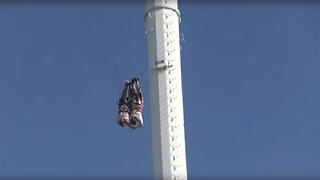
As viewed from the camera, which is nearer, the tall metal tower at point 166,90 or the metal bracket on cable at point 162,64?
the tall metal tower at point 166,90

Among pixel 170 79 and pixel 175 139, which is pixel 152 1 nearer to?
pixel 170 79

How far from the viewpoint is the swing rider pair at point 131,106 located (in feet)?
78.0

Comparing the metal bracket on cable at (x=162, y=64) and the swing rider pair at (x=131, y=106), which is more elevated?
the metal bracket on cable at (x=162, y=64)

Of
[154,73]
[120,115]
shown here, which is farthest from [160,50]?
[120,115]

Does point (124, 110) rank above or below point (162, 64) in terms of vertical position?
below

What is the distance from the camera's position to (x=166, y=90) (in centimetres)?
2366

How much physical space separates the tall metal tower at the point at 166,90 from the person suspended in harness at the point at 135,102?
429 millimetres

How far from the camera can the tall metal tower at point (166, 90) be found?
75.4 ft

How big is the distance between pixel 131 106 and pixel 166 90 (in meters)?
1.16

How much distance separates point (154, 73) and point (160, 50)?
69 centimetres

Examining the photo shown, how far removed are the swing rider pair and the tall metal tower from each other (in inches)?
17.7

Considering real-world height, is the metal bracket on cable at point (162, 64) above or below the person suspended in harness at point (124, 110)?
above

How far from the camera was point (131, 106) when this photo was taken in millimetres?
24047

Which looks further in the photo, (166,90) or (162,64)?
(162,64)
